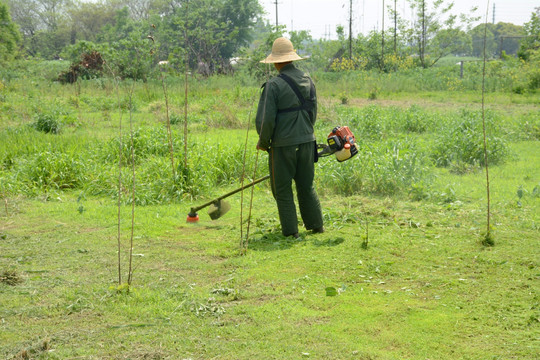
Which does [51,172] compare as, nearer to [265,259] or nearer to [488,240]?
[265,259]

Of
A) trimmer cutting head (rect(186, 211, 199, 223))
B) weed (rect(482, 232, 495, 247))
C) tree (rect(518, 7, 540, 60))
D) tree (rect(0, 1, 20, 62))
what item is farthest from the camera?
tree (rect(0, 1, 20, 62))

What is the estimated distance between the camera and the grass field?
137 inches

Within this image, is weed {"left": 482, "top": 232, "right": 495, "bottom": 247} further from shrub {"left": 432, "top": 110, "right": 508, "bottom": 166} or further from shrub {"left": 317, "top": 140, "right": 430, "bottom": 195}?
shrub {"left": 432, "top": 110, "right": 508, "bottom": 166}

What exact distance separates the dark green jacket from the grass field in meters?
0.33

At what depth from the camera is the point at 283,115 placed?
5500mm

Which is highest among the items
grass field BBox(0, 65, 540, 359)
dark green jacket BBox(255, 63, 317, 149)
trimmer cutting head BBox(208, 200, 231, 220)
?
dark green jacket BBox(255, 63, 317, 149)

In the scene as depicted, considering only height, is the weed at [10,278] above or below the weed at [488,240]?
below

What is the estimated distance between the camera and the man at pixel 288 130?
5430 millimetres

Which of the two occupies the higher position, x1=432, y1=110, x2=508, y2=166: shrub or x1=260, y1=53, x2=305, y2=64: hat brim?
x1=260, y1=53, x2=305, y2=64: hat brim

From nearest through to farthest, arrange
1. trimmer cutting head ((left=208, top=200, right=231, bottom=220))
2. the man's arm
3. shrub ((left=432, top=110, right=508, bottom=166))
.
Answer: the man's arm < trimmer cutting head ((left=208, top=200, right=231, bottom=220)) < shrub ((left=432, top=110, right=508, bottom=166))

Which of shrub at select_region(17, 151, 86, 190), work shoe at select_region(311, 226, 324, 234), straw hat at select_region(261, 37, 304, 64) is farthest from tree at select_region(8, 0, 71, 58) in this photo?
work shoe at select_region(311, 226, 324, 234)

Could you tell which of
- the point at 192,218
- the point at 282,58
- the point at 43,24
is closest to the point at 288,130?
the point at 282,58

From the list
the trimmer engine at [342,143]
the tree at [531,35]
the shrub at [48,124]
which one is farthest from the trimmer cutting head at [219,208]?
the tree at [531,35]

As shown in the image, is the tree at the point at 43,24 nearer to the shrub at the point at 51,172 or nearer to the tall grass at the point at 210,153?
the tall grass at the point at 210,153
